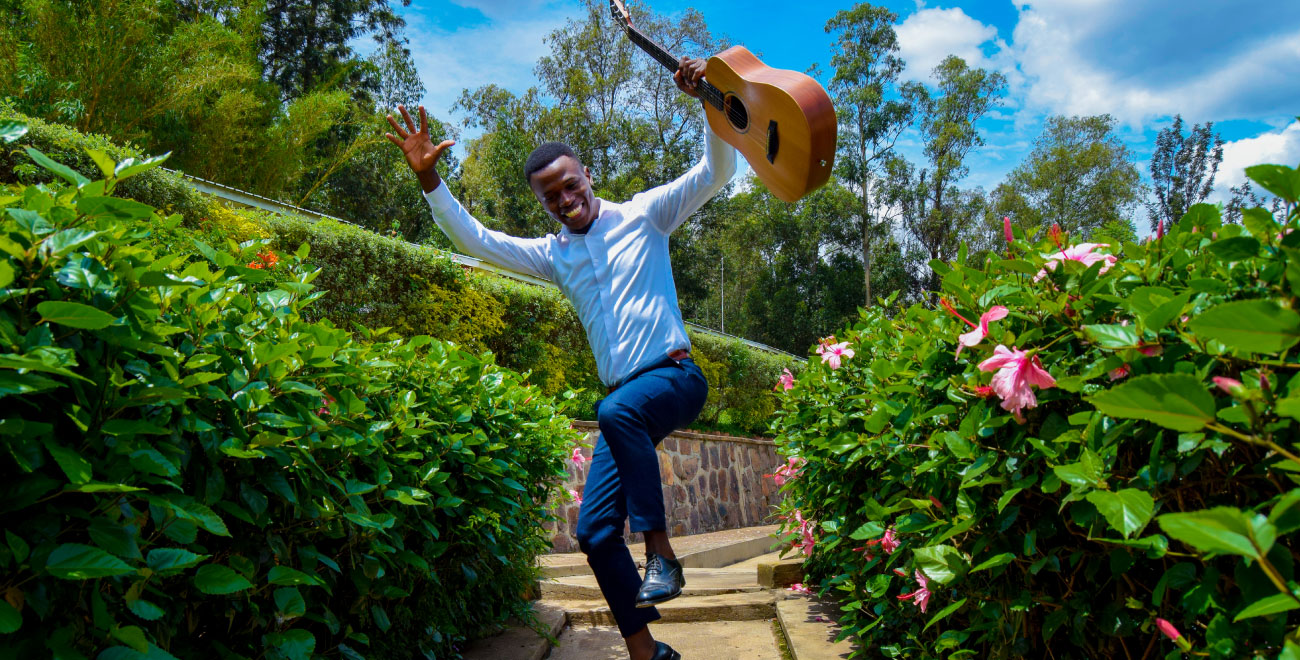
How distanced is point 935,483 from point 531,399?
7.14ft

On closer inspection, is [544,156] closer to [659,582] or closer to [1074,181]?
[659,582]

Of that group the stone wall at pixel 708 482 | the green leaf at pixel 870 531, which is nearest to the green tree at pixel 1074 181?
the stone wall at pixel 708 482

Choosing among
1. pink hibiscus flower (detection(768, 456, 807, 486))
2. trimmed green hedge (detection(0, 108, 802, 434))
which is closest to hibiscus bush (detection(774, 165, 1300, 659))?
pink hibiscus flower (detection(768, 456, 807, 486))

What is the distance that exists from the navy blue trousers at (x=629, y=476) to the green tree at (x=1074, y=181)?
35.6 meters

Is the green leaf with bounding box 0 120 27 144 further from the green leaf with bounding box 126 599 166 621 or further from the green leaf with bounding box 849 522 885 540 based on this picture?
the green leaf with bounding box 849 522 885 540

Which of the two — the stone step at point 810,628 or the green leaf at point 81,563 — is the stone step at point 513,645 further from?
the green leaf at point 81,563

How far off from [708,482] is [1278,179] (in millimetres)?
11244

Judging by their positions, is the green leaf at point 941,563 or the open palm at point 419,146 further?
the open palm at point 419,146

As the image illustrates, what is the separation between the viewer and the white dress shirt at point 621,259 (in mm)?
2646

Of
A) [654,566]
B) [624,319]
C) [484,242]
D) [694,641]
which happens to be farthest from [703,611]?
[484,242]

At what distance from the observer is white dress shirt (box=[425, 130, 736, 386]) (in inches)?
104

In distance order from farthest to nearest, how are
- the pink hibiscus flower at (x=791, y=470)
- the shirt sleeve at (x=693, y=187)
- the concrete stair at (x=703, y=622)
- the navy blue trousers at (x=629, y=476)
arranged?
the pink hibiscus flower at (x=791, y=470), the concrete stair at (x=703, y=622), the shirt sleeve at (x=693, y=187), the navy blue trousers at (x=629, y=476)

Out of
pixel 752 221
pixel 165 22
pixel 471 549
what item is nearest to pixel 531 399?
pixel 471 549

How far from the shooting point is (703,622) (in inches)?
179
